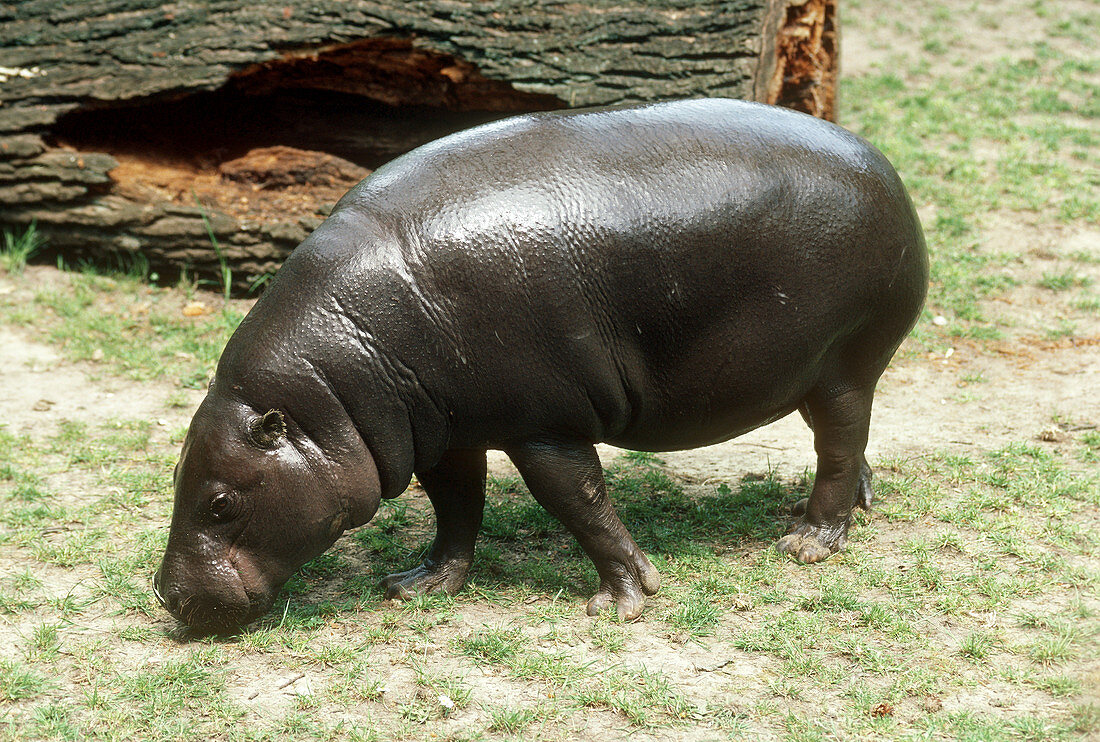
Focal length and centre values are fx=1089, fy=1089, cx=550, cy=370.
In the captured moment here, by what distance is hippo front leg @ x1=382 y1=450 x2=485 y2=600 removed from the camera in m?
4.77

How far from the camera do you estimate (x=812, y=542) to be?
495 cm

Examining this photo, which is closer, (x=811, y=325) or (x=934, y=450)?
(x=811, y=325)

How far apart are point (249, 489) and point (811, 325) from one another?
229 centimetres

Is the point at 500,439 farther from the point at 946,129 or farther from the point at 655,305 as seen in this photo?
the point at 946,129

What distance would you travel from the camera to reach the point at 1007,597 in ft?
14.8

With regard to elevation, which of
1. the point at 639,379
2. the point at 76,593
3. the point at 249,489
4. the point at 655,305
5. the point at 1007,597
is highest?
the point at 655,305

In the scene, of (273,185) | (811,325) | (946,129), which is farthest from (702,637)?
(946,129)

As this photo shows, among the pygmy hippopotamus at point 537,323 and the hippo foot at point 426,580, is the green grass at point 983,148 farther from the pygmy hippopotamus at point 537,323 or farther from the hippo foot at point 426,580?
the hippo foot at point 426,580

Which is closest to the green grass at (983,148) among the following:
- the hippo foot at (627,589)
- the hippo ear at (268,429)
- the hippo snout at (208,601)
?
the hippo foot at (627,589)

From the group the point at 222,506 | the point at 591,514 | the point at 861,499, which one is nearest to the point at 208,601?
the point at 222,506

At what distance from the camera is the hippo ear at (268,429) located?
13.1 ft

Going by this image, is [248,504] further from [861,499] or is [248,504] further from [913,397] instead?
[913,397]

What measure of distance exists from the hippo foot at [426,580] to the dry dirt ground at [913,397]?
4.39ft

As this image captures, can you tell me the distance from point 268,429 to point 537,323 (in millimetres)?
1068
